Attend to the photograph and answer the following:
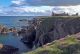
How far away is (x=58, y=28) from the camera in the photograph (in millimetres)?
55719

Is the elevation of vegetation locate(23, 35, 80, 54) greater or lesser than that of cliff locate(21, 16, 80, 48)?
greater

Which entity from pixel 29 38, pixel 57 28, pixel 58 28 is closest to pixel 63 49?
pixel 58 28

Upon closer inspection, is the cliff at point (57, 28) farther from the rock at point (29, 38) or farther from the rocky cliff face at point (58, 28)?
the rock at point (29, 38)

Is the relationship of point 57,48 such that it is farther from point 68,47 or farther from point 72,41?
point 72,41

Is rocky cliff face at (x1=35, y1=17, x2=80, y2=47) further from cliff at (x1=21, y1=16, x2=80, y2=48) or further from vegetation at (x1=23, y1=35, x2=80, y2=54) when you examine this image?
vegetation at (x1=23, y1=35, x2=80, y2=54)

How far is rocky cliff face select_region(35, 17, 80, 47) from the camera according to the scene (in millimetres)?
52688

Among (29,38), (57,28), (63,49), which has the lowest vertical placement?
(29,38)

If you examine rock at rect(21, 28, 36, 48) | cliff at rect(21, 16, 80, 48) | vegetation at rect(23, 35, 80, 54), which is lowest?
rock at rect(21, 28, 36, 48)

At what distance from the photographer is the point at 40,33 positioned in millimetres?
65188

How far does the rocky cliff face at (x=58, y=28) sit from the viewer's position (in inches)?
2074

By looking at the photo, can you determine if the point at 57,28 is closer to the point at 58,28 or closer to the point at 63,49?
the point at 58,28

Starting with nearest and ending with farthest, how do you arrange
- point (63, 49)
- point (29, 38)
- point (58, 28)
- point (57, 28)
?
point (63, 49) < point (58, 28) < point (57, 28) < point (29, 38)

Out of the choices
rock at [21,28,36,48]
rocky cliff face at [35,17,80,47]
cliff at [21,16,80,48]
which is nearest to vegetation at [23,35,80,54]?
cliff at [21,16,80,48]

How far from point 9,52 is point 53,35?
1025 centimetres
